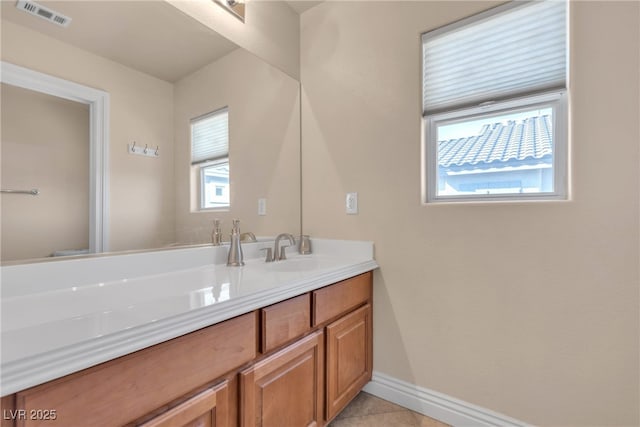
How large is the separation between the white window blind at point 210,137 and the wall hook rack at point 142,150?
16cm

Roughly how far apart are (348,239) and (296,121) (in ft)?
2.88

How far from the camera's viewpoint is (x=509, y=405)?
4.47 feet

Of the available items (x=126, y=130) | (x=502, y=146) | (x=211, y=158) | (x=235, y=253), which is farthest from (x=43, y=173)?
(x=502, y=146)

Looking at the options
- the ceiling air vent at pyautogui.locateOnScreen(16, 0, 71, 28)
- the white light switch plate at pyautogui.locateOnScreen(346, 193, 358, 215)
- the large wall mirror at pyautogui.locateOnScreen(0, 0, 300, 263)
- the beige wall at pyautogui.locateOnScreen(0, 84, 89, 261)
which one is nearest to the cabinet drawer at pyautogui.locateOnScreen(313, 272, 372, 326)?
the white light switch plate at pyautogui.locateOnScreen(346, 193, 358, 215)

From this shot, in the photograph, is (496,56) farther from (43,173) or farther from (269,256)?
(43,173)

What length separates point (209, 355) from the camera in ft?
2.73

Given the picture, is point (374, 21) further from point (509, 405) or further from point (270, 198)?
point (509, 405)

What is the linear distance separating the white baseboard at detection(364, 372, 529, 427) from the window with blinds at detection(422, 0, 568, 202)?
1.02 metres

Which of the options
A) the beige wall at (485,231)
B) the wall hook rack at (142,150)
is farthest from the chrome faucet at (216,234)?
the beige wall at (485,231)

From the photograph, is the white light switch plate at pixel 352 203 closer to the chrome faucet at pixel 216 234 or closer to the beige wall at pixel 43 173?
the chrome faucet at pixel 216 234

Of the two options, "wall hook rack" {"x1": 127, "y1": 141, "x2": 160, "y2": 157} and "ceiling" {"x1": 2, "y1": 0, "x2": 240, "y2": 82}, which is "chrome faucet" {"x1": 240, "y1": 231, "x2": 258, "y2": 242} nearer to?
"wall hook rack" {"x1": 127, "y1": 141, "x2": 160, "y2": 157}

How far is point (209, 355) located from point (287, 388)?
1.40ft

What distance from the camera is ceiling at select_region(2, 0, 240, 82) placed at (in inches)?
39.2

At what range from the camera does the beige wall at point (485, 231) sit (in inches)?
45.1
